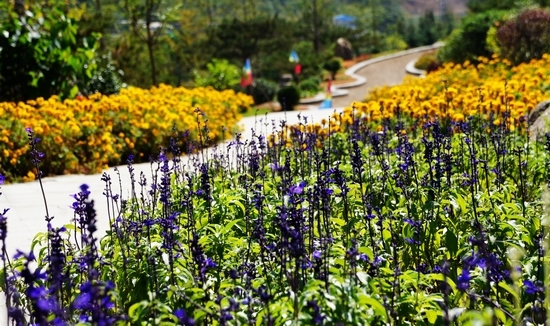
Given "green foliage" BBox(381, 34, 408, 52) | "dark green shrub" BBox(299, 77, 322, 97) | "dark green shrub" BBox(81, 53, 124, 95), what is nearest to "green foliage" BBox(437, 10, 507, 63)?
"dark green shrub" BBox(299, 77, 322, 97)

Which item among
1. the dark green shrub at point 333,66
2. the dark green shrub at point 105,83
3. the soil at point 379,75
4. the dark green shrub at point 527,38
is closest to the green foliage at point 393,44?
the soil at point 379,75

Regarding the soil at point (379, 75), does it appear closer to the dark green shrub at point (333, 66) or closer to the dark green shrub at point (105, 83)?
the dark green shrub at point (333, 66)

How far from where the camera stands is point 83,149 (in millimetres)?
9086

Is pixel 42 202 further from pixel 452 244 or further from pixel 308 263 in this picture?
pixel 452 244

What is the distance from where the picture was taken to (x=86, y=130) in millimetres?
9125

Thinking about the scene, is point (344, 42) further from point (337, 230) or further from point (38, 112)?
point (337, 230)

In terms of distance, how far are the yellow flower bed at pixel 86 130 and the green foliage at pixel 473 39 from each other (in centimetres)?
1775

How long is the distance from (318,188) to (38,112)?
698cm

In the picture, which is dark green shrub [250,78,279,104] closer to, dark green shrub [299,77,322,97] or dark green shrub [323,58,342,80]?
dark green shrub [299,77,322,97]

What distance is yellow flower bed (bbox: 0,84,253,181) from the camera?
27.3 feet

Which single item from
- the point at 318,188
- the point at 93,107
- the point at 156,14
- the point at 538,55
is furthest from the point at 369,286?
the point at 156,14

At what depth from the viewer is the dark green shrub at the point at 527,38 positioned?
19.0 m

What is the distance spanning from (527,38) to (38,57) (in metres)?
Result: 14.6

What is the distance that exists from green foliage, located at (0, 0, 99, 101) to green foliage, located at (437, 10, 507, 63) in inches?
727
